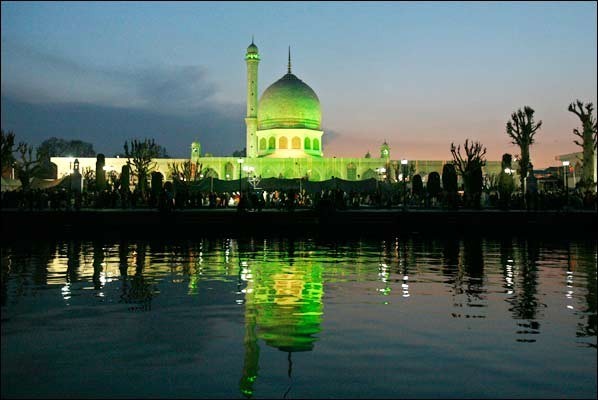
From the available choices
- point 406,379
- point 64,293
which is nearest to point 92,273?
point 64,293

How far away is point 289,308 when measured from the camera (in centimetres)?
863

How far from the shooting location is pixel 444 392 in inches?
201

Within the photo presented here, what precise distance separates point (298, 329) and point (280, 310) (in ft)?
3.83

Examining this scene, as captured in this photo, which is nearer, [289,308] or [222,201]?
[289,308]

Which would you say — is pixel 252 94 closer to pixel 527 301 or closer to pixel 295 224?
pixel 295 224

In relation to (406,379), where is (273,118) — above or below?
above

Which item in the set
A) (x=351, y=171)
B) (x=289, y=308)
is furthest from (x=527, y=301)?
(x=351, y=171)

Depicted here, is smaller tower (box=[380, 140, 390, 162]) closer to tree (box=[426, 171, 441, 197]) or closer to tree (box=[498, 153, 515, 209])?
tree (box=[498, 153, 515, 209])

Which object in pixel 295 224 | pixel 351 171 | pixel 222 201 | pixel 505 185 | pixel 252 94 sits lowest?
pixel 295 224

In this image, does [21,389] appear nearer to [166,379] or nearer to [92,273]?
[166,379]

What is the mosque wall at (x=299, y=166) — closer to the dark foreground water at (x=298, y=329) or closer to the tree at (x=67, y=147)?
the tree at (x=67, y=147)

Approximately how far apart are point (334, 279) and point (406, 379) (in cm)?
608

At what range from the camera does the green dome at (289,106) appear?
83.6m

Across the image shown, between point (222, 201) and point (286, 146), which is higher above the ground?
point (286, 146)
